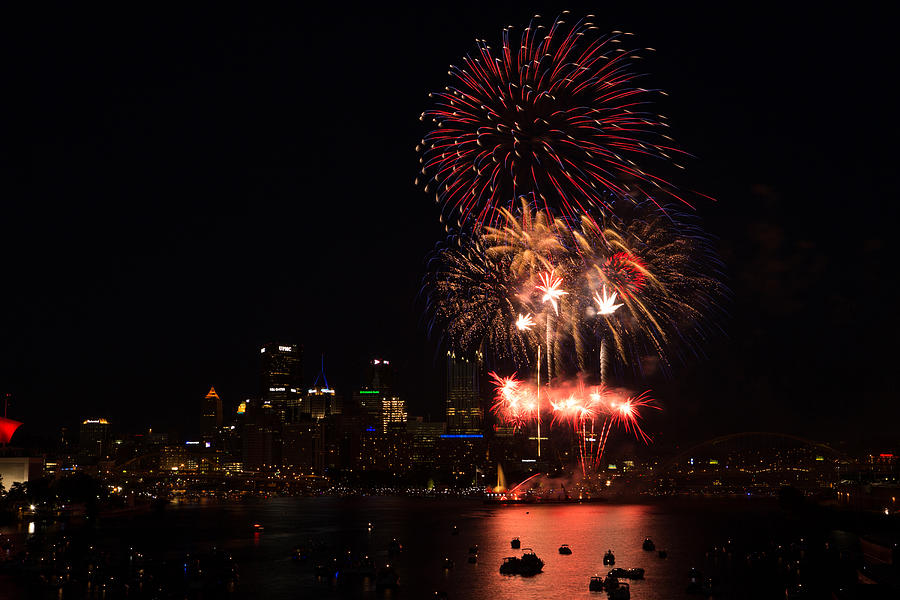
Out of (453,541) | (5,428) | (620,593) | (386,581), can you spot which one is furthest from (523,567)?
(5,428)

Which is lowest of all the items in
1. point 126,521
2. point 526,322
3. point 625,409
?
point 126,521

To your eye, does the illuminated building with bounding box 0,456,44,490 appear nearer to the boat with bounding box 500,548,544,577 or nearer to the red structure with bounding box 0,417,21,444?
the red structure with bounding box 0,417,21,444

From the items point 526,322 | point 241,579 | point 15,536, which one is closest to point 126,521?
point 15,536

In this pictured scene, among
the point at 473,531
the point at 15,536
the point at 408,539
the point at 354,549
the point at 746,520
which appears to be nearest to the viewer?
the point at 354,549

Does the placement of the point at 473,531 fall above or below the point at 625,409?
below

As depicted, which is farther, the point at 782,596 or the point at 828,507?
the point at 828,507

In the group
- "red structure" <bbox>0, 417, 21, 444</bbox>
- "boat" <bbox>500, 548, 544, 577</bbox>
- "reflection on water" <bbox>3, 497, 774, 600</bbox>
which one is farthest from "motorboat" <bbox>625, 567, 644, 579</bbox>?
"red structure" <bbox>0, 417, 21, 444</bbox>

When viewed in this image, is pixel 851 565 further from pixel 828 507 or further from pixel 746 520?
pixel 746 520

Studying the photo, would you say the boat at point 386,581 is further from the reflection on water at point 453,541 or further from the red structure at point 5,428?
the red structure at point 5,428

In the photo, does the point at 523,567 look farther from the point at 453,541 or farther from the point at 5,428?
the point at 5,428
